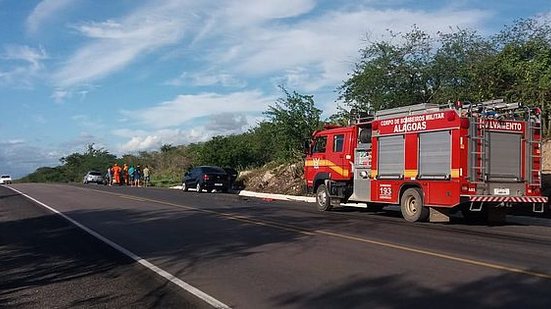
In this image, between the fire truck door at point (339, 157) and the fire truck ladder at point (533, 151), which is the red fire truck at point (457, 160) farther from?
the fire truck door at point (339, 157)

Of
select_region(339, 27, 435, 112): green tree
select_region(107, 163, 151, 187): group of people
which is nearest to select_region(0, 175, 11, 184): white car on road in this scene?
select_region(107, 163, 151, 187): group of people

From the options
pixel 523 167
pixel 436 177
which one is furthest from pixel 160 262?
pixel 523 167

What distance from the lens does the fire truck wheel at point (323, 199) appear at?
71.8 feet

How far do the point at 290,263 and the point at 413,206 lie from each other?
8290 millimetres

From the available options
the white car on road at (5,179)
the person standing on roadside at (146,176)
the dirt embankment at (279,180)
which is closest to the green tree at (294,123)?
the dirt embankment at (279,180)

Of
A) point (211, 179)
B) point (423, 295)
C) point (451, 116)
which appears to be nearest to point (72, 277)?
point (423, 295)

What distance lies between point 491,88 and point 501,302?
24589mm

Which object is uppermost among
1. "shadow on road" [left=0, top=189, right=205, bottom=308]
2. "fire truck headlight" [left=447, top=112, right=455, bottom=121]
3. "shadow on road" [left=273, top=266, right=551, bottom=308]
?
"fire truck headlight" [left=447, top=112, right=455, bottom=121]

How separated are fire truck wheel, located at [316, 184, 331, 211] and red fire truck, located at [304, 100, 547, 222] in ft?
8.38

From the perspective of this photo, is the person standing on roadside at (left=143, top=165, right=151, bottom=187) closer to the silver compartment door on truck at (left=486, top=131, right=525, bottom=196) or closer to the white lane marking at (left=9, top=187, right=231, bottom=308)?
the white lane marking at (left=9, top=187, right=231, bottom=308)

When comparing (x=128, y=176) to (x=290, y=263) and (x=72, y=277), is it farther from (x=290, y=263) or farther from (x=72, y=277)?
(x=290, y=263)

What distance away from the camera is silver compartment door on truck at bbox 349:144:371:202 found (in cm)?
1978

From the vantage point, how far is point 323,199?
2220 centimetres

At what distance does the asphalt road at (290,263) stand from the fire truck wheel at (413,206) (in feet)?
1.46
